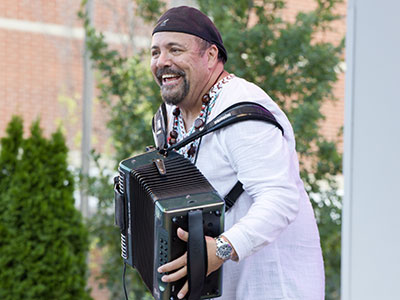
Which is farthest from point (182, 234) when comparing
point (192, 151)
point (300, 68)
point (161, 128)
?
point (300, 68)

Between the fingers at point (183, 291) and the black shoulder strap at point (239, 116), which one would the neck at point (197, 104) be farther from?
the fingers at point (183, 291)

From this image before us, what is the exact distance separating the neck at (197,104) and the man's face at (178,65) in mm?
23

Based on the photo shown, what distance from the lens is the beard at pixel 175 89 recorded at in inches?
96.7

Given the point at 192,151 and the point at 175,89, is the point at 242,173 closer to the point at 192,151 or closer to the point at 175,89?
the point at 192,151

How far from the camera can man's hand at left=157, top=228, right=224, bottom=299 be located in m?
2.13

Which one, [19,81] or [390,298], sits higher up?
[19,81]

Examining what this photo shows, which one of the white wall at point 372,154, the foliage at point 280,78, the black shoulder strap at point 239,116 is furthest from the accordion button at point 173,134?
the foliage at point 280,78

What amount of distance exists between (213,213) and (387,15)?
1.33 meters

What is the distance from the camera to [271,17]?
17.2ft

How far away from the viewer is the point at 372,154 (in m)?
2.98

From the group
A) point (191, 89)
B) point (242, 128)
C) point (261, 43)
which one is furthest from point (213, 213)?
point (261, 43)

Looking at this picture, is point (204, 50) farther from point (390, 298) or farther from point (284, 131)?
point (390, 298)

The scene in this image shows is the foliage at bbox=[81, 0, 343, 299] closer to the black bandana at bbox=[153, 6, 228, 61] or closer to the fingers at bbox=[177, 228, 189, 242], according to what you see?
the black bandana at bbox=[153, 6, 228, 61]

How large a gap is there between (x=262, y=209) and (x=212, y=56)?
65cm
